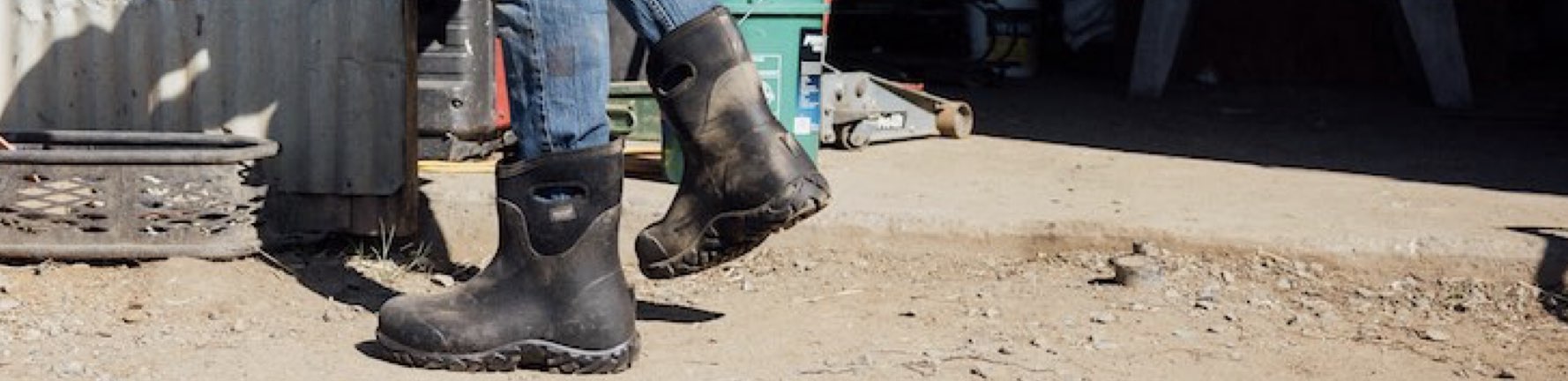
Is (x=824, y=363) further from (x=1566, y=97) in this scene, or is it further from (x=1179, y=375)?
(x=1566, y=97)

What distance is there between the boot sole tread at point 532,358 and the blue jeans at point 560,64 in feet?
1.03

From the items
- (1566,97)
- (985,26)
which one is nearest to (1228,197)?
(1566,97)

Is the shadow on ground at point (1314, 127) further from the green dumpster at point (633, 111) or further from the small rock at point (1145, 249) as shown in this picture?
the green dumpster at point (633, 111)

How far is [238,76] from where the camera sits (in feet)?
14.6

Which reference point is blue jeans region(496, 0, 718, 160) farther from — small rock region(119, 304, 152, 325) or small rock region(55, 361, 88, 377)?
small rock region(119, 304, 152, 325)

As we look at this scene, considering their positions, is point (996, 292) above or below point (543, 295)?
below

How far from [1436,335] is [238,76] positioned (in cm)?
249

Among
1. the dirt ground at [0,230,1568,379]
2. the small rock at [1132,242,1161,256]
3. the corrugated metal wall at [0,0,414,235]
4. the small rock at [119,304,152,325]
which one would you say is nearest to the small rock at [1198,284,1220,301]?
the dirt ground at [0,230,1568,379]

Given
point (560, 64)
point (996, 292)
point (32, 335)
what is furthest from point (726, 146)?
point (32, 335)

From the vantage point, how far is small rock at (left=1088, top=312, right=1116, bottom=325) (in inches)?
151

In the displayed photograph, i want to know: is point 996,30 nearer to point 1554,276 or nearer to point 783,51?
point 783,51

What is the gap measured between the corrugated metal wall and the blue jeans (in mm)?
1047

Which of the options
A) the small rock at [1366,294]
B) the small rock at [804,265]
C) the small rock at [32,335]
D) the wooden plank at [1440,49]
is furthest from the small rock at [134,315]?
the wooden plank at [1440,49]

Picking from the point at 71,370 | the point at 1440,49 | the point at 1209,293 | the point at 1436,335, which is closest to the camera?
the point at 71,370
